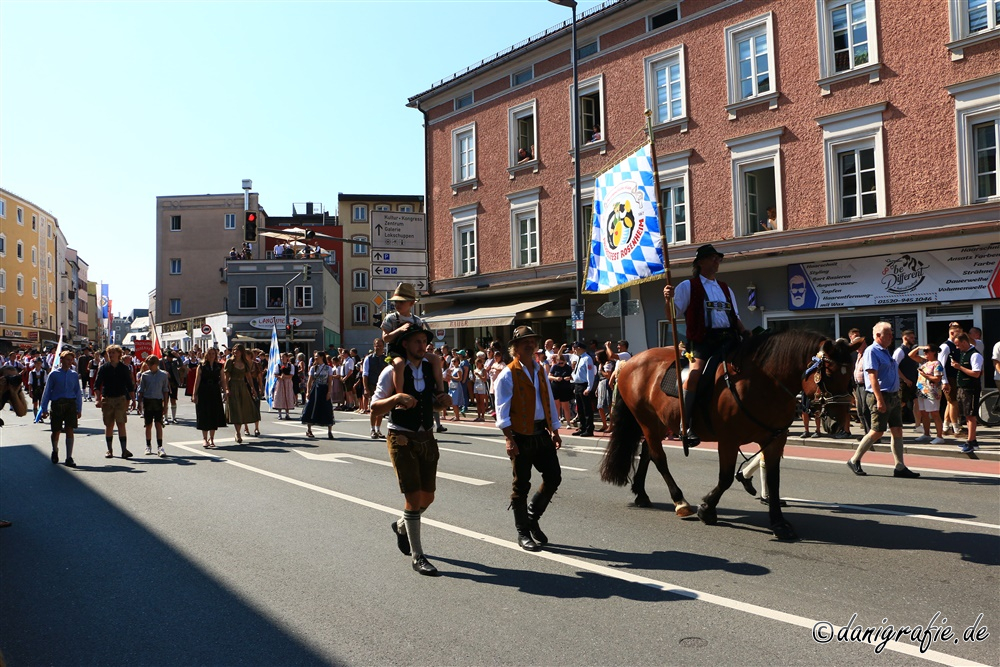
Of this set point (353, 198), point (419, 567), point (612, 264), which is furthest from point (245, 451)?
point (353, 198)

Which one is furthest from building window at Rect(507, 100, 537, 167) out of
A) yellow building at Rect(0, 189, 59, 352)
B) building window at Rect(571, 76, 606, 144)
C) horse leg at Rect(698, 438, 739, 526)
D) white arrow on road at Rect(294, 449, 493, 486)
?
yellow building at Rect(0, 189, 59, 352)

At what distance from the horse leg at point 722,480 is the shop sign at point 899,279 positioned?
11.7 metres

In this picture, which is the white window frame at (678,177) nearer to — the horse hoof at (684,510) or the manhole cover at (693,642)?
the horse hoof at (684,510)

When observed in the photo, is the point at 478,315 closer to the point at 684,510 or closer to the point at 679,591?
the point at 684,510

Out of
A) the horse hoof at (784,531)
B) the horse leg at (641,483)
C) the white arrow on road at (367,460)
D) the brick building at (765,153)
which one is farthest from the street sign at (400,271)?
the horse hoof at (784,531)

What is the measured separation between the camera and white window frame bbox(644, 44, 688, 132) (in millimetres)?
21172

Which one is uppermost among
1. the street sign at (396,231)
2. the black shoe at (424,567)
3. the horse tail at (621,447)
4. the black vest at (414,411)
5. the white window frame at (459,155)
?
the white window frame at (459,155)

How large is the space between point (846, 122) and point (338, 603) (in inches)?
676

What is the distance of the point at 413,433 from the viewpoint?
5805 mm

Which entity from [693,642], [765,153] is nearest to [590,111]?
[765,153]

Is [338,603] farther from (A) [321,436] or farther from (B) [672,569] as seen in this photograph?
(A) [321,436]

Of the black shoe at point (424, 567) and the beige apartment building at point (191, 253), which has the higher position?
the beige apartment building at point (191, 253)

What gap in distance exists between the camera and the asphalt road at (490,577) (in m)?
4.18

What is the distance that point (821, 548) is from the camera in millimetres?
5945
